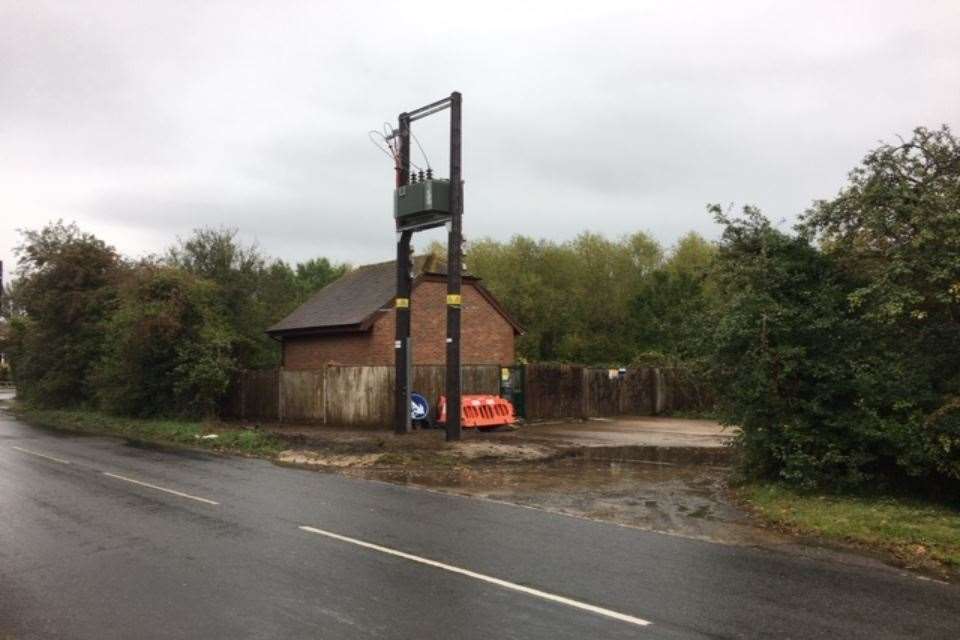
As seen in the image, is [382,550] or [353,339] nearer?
[382,550]

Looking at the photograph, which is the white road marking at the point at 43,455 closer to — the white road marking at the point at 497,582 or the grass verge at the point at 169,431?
the grass verge at the point at 169,431

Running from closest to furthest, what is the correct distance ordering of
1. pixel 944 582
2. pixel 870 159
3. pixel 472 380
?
pixel 944 582 < pixel 870 159 < pixel 472 380

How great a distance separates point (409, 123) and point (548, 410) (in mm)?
11645

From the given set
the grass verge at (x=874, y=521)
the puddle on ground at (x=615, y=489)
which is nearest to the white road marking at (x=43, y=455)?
the puddle on ground at (x=615, y=489)

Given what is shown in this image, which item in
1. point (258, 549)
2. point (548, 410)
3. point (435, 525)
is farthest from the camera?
point (548, 410)

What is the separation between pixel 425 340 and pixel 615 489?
58.8 feet

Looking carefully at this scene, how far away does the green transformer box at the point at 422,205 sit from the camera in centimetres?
1784

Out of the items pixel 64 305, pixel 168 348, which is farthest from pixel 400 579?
pixel 64 305

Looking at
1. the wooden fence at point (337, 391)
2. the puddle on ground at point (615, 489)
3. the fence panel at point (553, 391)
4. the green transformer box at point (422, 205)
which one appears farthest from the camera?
the fence panel at point (553, 391)

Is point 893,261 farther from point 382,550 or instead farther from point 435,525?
point 382,550

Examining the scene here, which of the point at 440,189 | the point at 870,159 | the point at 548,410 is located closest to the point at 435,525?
the point at 870,159

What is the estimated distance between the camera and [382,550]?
8.11m

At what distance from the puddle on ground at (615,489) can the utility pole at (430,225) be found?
310cm

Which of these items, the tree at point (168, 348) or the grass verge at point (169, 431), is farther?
the tree at point (168, 348)
